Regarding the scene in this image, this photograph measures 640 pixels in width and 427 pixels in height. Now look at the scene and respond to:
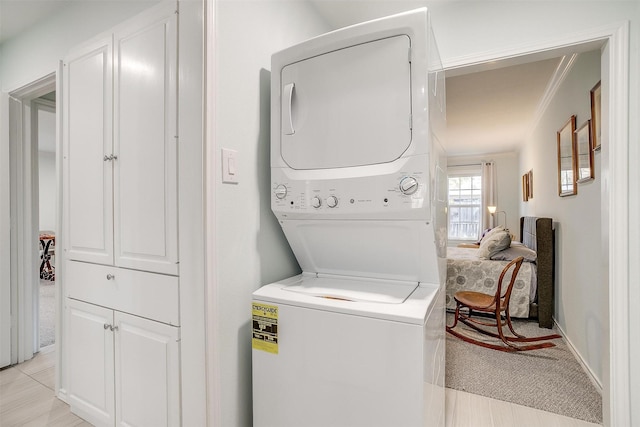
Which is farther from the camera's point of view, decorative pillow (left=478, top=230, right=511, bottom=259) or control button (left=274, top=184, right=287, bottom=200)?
decorative pillow (left=478, top=230, right=511, bottom=259)

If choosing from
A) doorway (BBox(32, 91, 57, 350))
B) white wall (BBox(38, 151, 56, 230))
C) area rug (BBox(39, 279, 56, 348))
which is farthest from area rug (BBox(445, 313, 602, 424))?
white wall (BBox(38, 151, 56, 230))

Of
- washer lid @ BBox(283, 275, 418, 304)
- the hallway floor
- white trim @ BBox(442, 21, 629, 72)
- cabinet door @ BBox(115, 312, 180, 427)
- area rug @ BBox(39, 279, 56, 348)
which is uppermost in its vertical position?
white trim @ BBox(442, 21, 629, 72)

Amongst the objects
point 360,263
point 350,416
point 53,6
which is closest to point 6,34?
point 53,6

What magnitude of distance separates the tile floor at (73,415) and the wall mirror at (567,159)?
178cm

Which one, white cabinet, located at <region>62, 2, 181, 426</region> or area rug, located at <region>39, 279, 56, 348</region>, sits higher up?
white cabinet, located at <region>62, 2, 181, 426</region>

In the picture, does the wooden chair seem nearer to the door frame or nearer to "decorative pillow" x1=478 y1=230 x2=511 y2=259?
"decorative pillow" x1=478 y1=230 x2=511 y2=259

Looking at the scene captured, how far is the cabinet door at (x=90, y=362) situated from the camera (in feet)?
4.82

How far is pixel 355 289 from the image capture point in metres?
1.27

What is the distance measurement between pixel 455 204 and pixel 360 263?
22.1ft

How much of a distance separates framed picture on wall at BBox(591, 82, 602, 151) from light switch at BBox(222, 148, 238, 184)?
2209 millimetres

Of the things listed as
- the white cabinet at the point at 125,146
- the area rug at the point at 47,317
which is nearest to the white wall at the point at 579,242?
the white cabinet at the point at 125,146

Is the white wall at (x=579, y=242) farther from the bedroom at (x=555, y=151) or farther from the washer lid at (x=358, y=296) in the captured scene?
the washer lid at (x=358, y=296)

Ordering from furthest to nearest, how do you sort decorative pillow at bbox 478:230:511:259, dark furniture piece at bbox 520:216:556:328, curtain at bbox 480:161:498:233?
curtain at bbox 480:161:498:233
decorative pillow at bbox 478:230:511:259
dark furniture piece at bbox 520:216:556:328

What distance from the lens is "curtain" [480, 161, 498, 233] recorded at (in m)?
6.84
